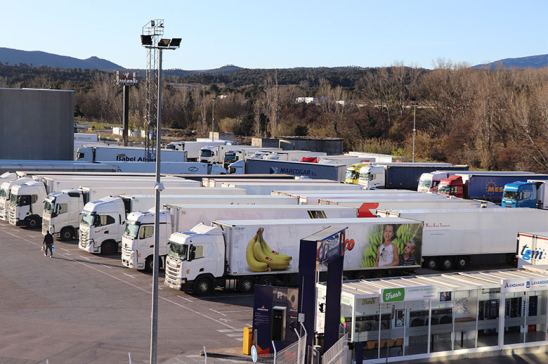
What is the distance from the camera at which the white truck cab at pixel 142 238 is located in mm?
29438

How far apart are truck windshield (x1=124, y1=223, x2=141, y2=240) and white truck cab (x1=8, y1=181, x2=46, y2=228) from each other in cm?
1167

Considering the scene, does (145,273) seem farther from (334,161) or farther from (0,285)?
(334,161)

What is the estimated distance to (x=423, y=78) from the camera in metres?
126

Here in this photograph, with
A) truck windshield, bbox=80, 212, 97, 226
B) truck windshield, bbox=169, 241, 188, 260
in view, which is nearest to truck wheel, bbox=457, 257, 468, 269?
truck windshield, bbox=169, 241, 188, 260

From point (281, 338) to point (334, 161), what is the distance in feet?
160

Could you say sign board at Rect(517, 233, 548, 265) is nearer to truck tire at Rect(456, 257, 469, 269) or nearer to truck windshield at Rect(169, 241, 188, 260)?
truck tire at Rect(456, 257, 469, 269)

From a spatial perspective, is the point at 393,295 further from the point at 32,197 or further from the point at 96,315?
the point at 32,197

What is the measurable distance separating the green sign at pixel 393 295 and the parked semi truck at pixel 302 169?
1576 inches

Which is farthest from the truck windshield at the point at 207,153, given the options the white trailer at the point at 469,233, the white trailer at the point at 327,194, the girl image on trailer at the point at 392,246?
the girl image on trailer at the point at 392,246

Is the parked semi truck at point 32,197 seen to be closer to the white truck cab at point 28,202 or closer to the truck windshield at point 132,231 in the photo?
the white truck cab at point 28,202

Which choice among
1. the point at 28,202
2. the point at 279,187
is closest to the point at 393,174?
the point at 279,187

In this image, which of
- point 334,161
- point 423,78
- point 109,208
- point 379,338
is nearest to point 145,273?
point 109,208

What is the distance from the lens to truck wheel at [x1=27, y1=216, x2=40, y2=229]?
4006 cm

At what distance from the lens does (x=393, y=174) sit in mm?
60188
